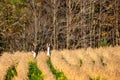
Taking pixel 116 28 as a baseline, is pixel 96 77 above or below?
above

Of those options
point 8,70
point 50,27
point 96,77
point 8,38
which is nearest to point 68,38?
point 50,27

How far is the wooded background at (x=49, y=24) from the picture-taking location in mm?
42938

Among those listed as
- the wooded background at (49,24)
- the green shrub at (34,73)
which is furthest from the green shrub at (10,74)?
the wooded background at (49,24)

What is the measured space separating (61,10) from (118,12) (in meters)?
9.61

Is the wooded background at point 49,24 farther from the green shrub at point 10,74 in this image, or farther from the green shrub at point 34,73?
the green shrub at point 10,74

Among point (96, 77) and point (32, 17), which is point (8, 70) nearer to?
point (96, 77)

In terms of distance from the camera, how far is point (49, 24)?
43.1 m

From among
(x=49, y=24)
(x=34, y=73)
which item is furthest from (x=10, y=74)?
(x=49, y=24)

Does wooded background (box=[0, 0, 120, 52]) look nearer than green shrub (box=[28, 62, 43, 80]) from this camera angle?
No

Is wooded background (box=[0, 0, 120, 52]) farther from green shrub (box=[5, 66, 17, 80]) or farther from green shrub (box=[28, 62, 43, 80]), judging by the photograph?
green shrub (box=[5, 66, 17, 80])

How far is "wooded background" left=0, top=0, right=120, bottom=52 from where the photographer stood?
42.9 metres

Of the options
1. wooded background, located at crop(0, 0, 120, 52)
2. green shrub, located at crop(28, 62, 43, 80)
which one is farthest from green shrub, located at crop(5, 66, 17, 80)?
wooded background, located at crop(0, 0, 120, 52)

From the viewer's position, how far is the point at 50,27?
43500mm

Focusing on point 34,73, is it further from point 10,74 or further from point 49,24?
point 49,24
